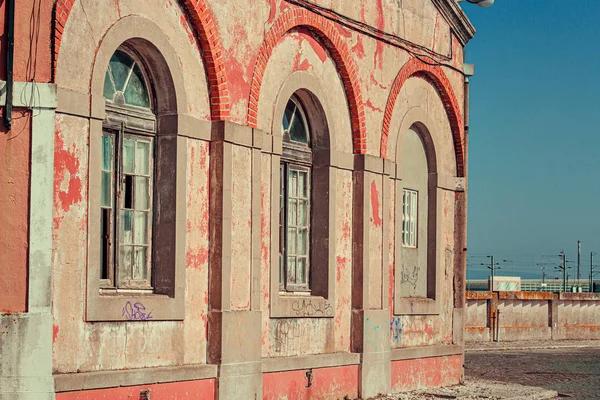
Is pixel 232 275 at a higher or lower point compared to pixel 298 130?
lower

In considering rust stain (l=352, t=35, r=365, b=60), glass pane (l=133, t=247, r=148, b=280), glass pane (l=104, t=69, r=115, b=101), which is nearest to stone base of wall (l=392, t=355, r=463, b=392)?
rust stain (l=352, t=35, r=365, b=60)

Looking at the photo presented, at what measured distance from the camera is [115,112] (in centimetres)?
1204

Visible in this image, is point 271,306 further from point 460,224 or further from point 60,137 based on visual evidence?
point 460,224

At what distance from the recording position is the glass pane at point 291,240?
15.5 m

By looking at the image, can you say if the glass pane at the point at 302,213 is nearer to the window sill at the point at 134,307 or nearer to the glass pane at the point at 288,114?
the glass pane at the point at 288,114

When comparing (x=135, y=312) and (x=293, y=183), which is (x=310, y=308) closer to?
(x=293, y=183)

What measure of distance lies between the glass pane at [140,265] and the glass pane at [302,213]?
366cm

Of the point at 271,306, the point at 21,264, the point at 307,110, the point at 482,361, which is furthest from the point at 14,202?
the point at 482,361

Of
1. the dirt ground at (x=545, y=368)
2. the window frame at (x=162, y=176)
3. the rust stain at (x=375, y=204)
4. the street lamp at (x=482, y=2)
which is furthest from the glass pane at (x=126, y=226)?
the street lamp at (x=482, y=2)

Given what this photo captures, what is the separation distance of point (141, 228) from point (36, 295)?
7.84ft

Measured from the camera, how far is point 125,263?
12.3 m

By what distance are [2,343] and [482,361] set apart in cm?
1759

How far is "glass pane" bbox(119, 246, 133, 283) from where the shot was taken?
1216cm

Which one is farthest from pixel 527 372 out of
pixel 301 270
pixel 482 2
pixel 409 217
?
pixel 301 270
